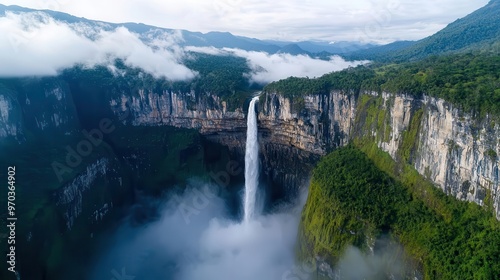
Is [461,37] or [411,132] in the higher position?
[461,37]

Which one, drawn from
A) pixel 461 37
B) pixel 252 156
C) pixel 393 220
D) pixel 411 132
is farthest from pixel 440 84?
pixel 461 37

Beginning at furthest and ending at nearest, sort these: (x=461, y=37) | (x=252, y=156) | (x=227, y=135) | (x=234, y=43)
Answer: (x=234, y=43) < (x=461, y=37) < (x=227, y=135) < (x=252, y=156)

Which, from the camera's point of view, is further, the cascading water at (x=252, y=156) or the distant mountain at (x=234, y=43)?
the distant mountain at (x=234, y=43)

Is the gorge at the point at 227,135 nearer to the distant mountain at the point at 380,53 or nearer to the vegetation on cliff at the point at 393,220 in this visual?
the vegetation on cliff at the point at 393,220

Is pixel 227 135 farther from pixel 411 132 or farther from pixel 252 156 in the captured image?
pixel 411 132

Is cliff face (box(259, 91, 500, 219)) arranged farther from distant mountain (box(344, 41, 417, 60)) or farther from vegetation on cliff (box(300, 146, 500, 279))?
distant mountain (box(344, 41, 417, 60))

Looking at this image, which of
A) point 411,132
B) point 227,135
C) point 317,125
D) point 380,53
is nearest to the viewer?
point 411,132

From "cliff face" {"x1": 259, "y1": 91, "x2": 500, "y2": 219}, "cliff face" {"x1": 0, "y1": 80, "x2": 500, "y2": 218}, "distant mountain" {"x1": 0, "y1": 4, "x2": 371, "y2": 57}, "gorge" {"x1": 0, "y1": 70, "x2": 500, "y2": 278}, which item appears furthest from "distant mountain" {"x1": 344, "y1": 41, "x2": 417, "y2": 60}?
"gorge" {"x1": 0, "y1": 70, "x2": 500, "y2": 278}

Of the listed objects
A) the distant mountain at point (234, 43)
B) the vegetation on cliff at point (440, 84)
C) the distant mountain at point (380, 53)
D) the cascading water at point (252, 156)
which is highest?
the distant mountain at point (234, 43)

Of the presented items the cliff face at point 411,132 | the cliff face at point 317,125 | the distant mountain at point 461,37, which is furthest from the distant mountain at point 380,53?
the cliff face at point 411,132
